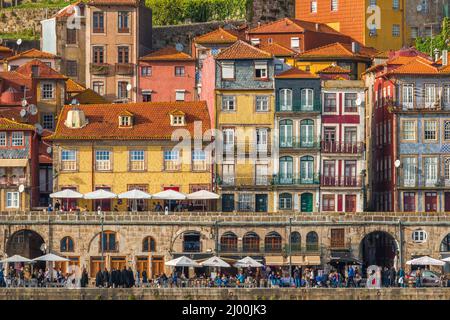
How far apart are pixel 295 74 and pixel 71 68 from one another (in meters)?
23.9

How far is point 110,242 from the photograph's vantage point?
129 metres

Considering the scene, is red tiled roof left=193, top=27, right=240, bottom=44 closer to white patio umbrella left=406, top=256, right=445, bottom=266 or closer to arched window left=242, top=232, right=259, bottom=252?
arched window left=242, top=232, right=259, bottom=252

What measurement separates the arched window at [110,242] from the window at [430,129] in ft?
62.1

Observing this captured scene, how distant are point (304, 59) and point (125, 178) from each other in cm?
2011

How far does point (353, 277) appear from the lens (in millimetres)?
123688

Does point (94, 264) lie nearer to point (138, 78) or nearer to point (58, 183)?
point (58, 183)

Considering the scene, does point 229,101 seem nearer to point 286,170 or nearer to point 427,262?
point 286,170

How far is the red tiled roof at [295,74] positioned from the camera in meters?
134

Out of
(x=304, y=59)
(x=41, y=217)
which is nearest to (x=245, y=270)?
(x=41, y=217)

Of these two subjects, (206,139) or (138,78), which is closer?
(206,139)

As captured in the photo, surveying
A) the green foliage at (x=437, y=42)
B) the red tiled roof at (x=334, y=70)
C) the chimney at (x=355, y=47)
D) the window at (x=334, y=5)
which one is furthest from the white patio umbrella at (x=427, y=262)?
the window at (x=334, y=5)

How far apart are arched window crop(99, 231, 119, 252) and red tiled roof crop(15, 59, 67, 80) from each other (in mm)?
15779

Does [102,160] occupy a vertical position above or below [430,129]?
below

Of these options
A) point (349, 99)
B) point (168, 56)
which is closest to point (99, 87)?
point (168, 56)
